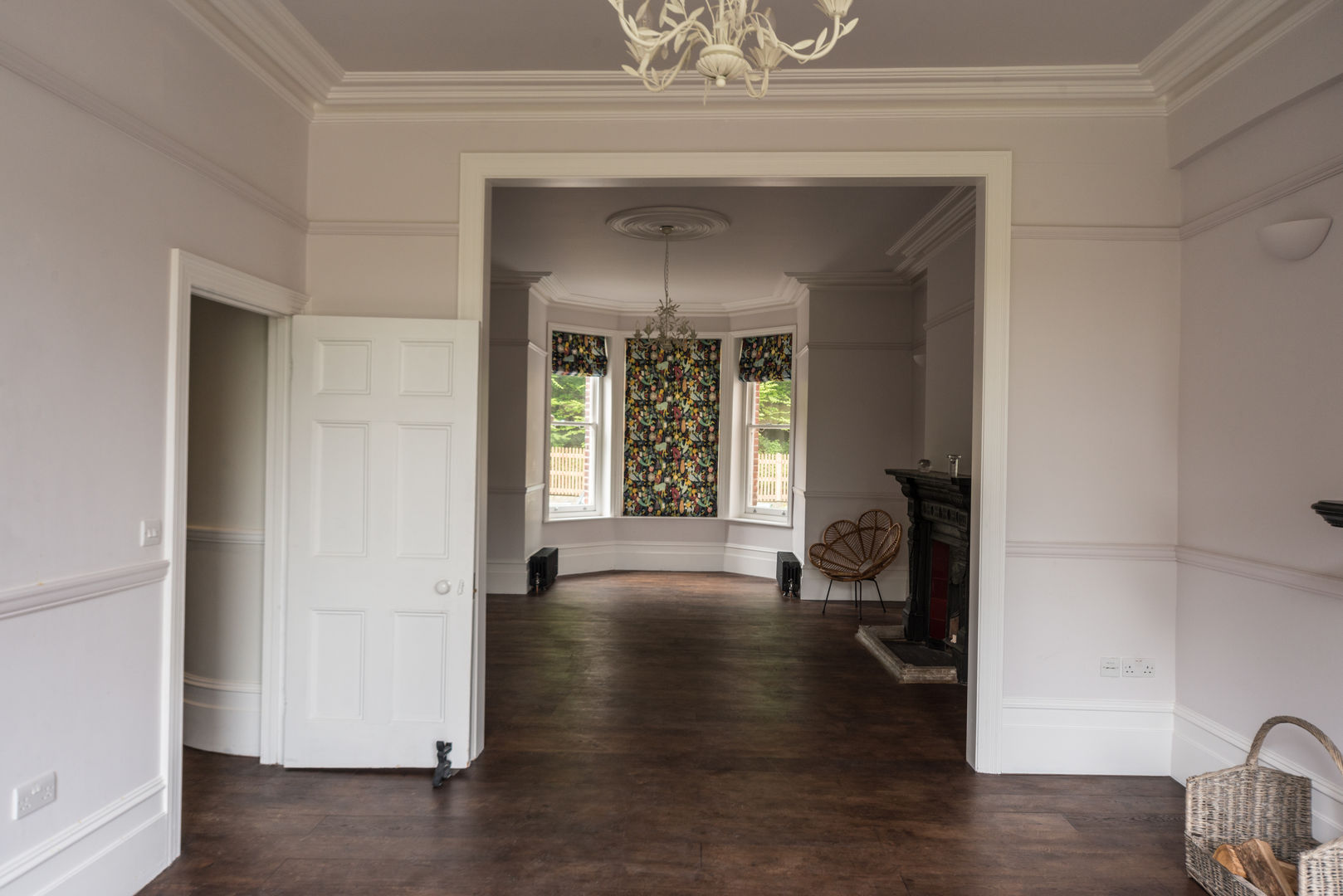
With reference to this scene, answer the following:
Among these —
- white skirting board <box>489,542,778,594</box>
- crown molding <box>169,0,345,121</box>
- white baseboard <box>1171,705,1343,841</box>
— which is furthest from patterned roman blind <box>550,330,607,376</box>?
white baseboard <box>1171,705,1343,841</box>

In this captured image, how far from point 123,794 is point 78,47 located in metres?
2.25

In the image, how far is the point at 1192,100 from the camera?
11.2 ft

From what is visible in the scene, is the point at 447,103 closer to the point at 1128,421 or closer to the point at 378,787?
the point at 378,787

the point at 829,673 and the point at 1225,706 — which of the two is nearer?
the point at 1225,706

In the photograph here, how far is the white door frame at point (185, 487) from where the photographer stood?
279 centimetres

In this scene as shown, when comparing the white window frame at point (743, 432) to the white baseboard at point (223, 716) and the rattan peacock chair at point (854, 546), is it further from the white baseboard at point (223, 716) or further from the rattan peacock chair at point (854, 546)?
the white baseboard at point (223, 716)

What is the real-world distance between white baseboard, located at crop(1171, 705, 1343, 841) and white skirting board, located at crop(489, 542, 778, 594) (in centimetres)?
542

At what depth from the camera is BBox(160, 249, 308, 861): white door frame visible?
2.79 meters

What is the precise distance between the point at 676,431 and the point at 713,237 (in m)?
3.31

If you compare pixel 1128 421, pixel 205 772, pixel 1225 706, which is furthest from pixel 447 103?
pixel 1225 706

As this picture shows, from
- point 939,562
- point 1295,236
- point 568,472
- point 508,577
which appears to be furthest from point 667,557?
point 1295,236

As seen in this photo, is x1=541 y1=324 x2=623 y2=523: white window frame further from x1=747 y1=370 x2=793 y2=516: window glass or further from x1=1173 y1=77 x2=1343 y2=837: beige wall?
x1=1173 y1=77 x2=1343 y2=837: beige wall

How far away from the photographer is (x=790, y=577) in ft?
25.6

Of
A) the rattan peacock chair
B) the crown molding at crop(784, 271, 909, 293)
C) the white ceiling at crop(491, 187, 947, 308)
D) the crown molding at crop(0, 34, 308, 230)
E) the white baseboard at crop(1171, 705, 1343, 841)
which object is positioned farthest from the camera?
the crown molding at crop(784, 271, 909, 293)
